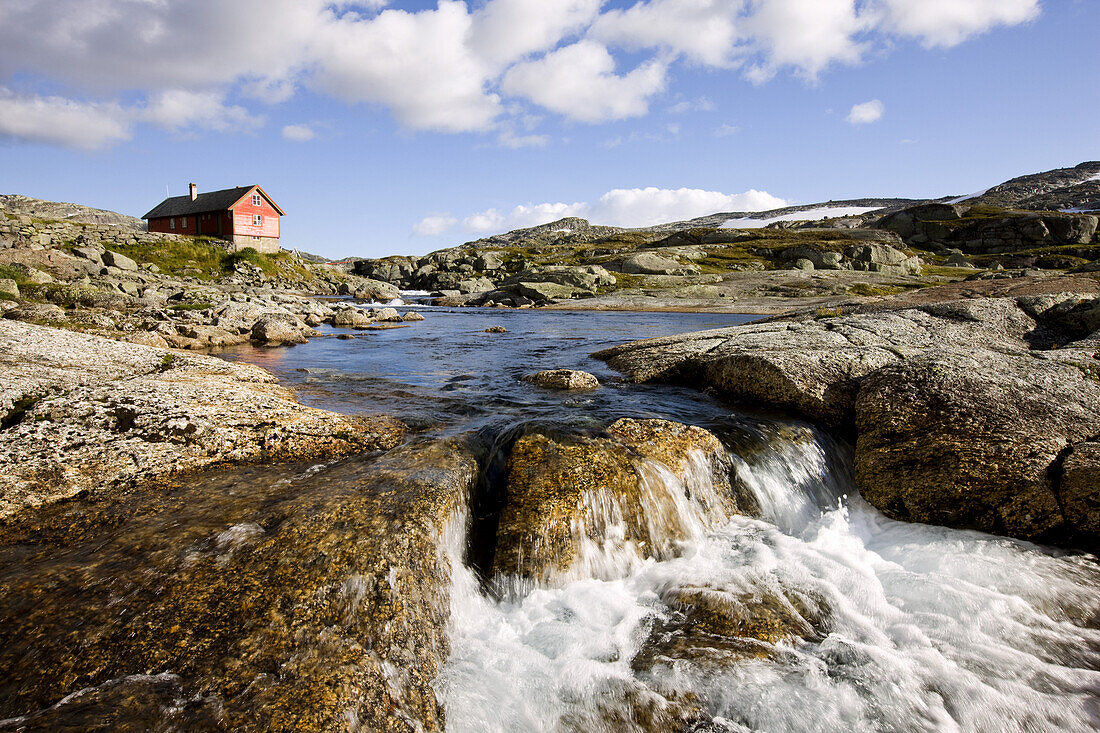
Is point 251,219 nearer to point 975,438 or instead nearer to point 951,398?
point 951,398

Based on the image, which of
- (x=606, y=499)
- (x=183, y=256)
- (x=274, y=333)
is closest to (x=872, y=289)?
(x=274, y=333)

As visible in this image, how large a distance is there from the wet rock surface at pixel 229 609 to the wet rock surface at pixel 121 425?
0.67 metres

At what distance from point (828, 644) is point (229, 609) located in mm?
6669

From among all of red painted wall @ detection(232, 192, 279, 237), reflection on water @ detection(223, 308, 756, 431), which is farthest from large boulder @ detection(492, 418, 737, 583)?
red painted wall @ detection(232, 192, 279, 237)

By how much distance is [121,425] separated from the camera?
8.73 metres

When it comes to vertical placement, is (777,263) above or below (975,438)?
above

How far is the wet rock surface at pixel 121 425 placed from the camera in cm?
760

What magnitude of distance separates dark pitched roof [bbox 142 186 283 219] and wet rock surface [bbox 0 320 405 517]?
7793cm

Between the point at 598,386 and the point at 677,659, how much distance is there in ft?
32.9

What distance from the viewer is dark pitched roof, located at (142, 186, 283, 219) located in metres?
77.9

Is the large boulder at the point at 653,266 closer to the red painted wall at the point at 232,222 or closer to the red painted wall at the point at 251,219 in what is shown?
the red painted wall at the point at 251,219

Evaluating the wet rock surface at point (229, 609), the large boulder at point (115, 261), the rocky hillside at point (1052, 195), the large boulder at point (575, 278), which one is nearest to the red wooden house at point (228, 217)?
the large boulder at point (115, 261)

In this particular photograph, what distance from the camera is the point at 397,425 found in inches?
441

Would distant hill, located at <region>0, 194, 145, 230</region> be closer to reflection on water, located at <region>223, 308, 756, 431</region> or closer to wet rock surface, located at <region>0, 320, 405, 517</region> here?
reflection on water, located at <region>223, 308, 756, 431</region>
